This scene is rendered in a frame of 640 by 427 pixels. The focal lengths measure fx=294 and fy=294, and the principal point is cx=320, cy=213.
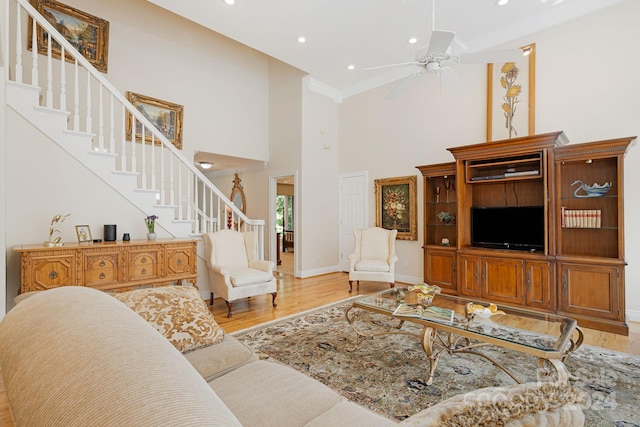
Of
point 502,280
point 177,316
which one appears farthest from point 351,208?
point 177,316

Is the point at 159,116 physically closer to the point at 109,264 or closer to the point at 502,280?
the point at 109,264

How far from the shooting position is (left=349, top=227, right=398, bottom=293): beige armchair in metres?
4.58

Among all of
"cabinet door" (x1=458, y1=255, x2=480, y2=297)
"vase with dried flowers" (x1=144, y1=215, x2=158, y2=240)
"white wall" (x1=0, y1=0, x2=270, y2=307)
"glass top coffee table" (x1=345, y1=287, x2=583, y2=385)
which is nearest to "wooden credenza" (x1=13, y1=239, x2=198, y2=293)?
"vase with dried flowers" (x1=144, y1=215, x2=158, y2=240)

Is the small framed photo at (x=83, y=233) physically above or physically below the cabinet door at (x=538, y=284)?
above

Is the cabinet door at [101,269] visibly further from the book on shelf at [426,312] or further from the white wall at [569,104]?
the white wall at [569,104]

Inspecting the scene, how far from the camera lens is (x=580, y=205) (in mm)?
3629

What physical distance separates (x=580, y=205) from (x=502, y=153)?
3.58 ft

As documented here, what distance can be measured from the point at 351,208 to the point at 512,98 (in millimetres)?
3334

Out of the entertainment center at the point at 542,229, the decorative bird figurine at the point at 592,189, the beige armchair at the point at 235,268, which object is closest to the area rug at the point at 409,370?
the beige armchair at the point at 235,268

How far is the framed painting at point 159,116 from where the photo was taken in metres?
4.81

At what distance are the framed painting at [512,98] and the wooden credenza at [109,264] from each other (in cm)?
460

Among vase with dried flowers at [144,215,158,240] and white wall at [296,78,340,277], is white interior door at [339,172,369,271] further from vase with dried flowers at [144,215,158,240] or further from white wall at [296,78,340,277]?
vase with dried flowers at [144,215,158,240]

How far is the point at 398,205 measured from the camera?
18.2 feet

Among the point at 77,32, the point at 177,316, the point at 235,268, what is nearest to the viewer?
the point at 177,316
